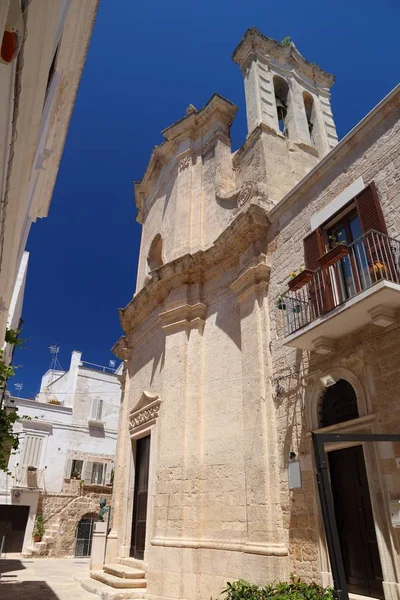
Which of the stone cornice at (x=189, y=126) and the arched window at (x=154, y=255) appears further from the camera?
the arched window at (x=154, y=255)

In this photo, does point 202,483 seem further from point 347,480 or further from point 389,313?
point 389,313

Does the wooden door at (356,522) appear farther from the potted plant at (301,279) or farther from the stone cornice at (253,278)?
the stone cornice at (253,278)

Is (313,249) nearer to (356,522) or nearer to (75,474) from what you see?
(356,522)

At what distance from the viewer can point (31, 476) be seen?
21422mm

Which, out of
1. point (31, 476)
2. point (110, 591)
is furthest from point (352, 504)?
point (31, 476)

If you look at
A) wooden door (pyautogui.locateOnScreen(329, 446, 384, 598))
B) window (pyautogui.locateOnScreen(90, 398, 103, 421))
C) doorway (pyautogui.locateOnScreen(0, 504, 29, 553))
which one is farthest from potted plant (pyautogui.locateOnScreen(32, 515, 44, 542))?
wooden door (pyautogui.locateOnScreen(329, 446, 384, 598))

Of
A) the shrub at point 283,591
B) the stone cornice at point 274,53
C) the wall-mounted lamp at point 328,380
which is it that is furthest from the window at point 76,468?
the stone cornice at point 274,53

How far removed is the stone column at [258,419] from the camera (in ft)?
23.0

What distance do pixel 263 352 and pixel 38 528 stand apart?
18.0 meters

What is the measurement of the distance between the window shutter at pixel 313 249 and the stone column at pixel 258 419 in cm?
123

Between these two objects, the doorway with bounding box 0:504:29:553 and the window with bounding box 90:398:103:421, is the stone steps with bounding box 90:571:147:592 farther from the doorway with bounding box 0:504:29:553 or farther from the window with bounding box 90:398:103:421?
the window with bounding box 90:398:103:421

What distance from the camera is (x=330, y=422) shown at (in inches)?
260

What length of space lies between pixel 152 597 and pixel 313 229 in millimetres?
7378

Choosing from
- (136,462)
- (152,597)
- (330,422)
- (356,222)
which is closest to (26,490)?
(136,462)
